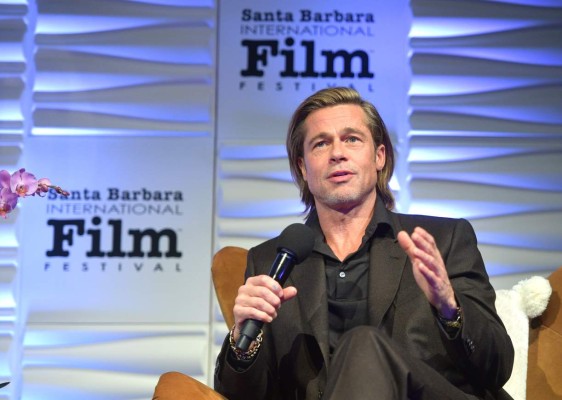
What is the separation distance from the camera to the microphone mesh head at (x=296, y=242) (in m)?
2.09

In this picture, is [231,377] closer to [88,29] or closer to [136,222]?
[136,222]

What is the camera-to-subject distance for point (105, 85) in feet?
→ 12.8

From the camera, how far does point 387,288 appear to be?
2.51m

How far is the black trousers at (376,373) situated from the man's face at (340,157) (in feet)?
2.68

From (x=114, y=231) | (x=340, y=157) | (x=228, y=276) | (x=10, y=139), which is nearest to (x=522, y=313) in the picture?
(x=340, y=157)

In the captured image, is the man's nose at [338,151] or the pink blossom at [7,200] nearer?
the pink blossom at [7,200]

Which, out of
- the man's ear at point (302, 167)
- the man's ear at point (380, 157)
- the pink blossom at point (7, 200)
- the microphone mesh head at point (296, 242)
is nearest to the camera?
the microphone mesh head at point (296, 242)

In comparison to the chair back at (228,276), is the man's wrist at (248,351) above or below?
below

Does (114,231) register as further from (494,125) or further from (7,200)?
(494,125)

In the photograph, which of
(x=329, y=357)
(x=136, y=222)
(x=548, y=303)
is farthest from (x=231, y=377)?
(x=136, y=222)

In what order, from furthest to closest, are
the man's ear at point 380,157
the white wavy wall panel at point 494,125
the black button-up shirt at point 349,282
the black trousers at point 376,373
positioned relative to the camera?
the white wavy wall panel at point 494,125
the man's ear at point 380,157
the black button-up shirt at point 349,282
the black trousers at point 376,373

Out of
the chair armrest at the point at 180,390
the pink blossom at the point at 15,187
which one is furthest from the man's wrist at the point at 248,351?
the pink blossom at the point at 15,187

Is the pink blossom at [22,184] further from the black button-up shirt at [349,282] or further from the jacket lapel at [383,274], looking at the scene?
the jacket lapel at [383,274]

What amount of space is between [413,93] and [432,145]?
0.26 m
